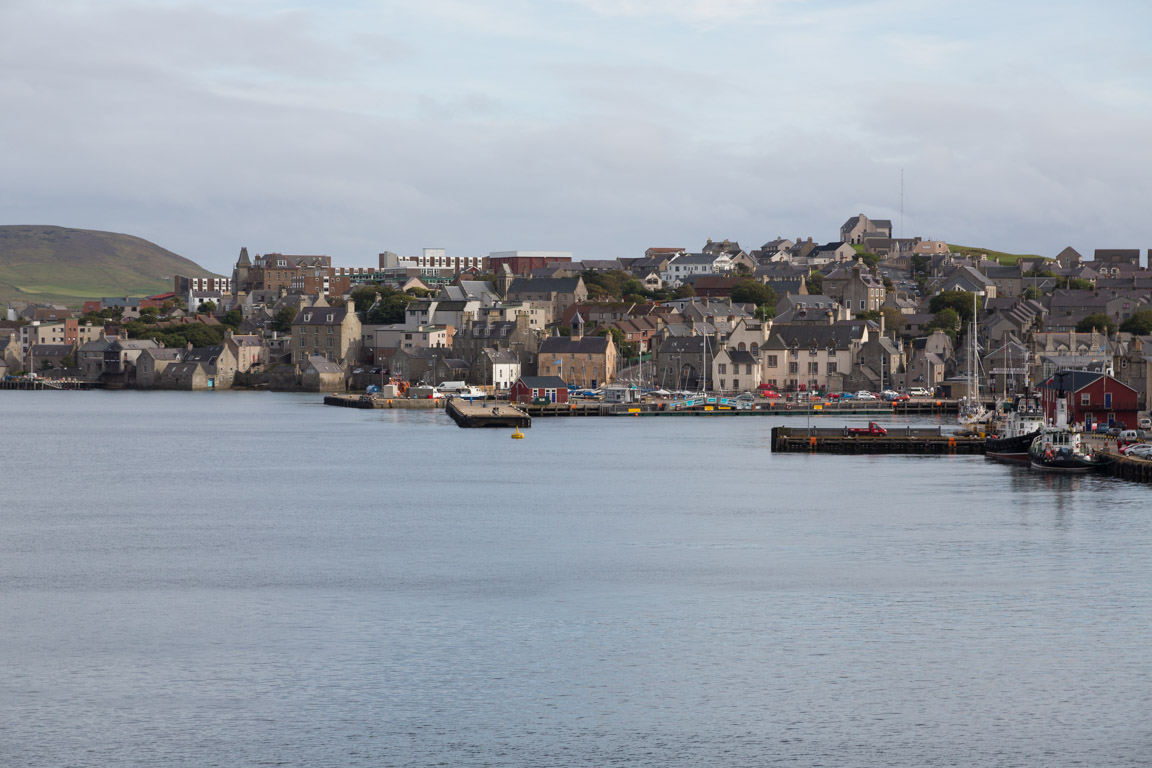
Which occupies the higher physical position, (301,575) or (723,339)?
(723,339)

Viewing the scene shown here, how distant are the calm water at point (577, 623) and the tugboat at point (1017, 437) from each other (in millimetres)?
8030

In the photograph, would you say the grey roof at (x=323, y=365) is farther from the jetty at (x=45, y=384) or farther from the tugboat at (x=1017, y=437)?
the tugboat at (x=1017, y=437)

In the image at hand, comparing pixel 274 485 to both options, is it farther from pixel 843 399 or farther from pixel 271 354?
pixel 271 354

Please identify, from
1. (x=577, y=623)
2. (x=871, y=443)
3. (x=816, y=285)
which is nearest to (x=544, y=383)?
(x=871, y=443)

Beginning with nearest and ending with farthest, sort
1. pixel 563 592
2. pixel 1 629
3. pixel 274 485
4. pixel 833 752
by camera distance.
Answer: pixel 833 752
pixel 1 629
pixel 563 592
pixel 274 485

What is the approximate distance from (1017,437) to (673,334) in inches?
2684

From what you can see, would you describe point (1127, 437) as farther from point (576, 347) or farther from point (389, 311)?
point (389, 311)

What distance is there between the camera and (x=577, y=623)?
29062 mm

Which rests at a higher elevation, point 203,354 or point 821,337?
point 821,337

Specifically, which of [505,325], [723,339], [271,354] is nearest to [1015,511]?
[723,339]

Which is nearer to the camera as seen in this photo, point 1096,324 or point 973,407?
point 973,407

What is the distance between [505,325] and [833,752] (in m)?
113

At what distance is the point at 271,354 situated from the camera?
16000 cm

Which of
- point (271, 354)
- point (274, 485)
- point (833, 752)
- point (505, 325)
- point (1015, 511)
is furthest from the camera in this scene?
point (271, 354)
